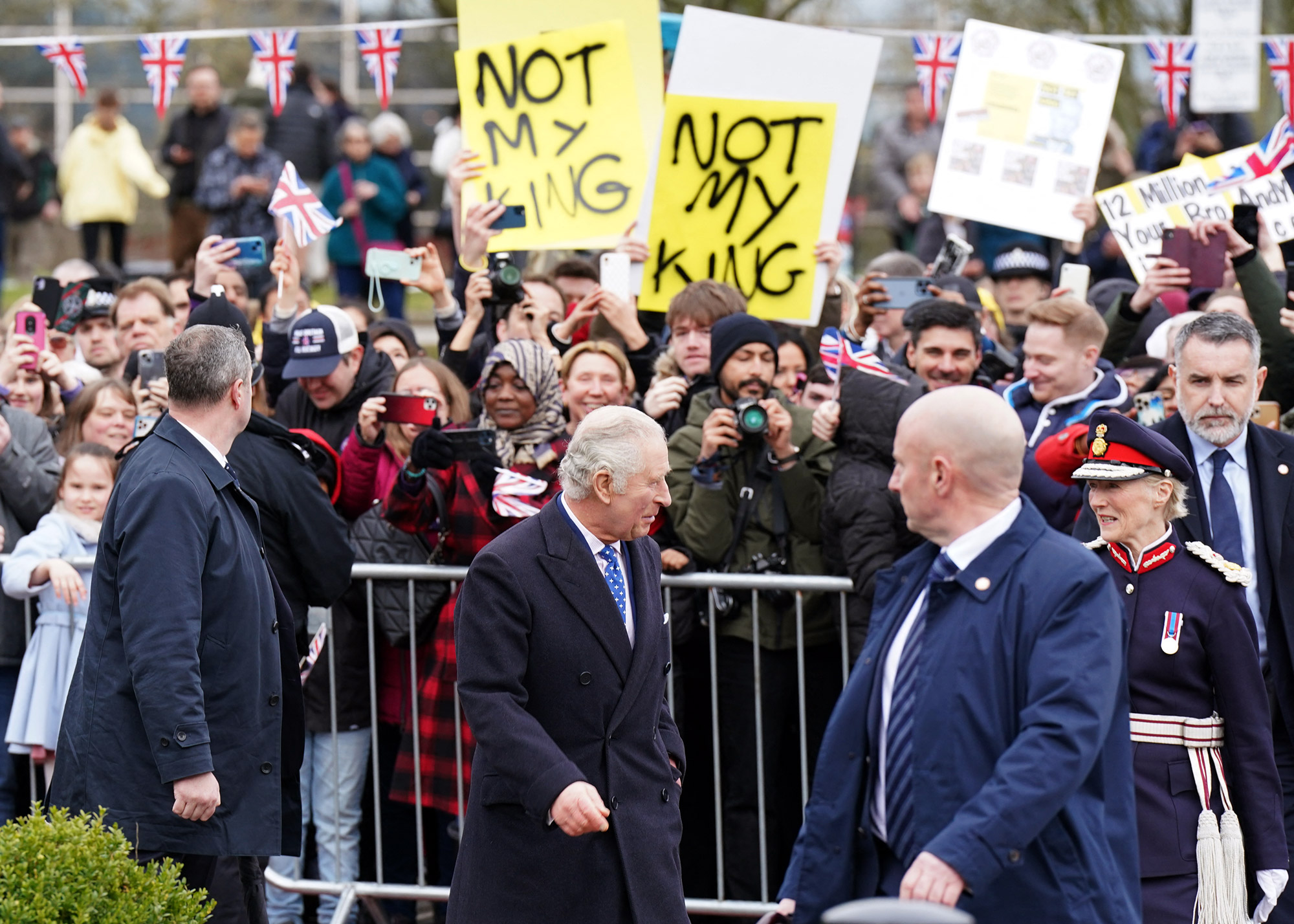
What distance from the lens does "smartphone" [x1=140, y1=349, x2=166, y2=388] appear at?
7543 millimetres

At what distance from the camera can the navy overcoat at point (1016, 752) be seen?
352cm

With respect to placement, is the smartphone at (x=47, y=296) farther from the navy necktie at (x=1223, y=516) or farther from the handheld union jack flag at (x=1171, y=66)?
the handheld union jack flag at (x=1171, y=66)

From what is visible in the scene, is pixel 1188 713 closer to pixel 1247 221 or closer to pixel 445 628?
pixel 445 628

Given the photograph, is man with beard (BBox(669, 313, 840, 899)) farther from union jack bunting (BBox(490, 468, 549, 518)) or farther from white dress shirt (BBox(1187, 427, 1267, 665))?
white dress shirt (BBox(1187, 427, 1267, 665))

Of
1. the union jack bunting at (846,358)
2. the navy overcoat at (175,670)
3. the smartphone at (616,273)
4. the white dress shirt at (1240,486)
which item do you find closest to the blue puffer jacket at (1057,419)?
the white dress shirt at (1240,486)

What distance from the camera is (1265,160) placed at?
302 inches

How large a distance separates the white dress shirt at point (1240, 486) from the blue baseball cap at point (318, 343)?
3393mm

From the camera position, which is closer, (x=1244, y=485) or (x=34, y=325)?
(x=1244, y=485)

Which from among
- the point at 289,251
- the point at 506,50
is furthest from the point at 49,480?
the point at 506,50

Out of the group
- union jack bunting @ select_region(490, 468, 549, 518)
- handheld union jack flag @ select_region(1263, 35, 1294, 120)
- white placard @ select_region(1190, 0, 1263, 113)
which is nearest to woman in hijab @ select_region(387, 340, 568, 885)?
union jack bunting @ select_region(490, 468, 549, 518)

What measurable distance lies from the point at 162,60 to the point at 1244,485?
7.12 m

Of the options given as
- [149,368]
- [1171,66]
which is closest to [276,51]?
[149,368]

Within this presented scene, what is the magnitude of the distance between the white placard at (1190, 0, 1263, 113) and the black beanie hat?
480cm

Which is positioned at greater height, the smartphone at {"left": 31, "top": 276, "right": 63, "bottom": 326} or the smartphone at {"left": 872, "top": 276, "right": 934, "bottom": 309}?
the smartphone at {"left": 31, "top": 276, "right": 63, "bottom": 326}
